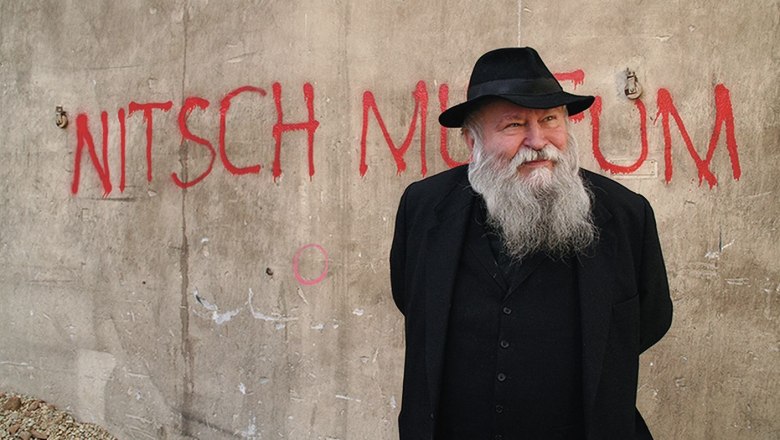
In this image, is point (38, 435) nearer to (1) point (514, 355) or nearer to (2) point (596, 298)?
(1) point (514, 355)

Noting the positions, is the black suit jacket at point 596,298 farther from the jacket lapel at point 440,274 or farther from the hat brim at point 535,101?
the hat brim at point 535,101

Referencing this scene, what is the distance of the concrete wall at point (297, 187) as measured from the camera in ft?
9.23

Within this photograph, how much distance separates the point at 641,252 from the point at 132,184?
3289mm

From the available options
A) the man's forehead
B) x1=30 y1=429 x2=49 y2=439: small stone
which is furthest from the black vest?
x1=30 y1=429 x2=49 y2=439: small stone

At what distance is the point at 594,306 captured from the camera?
1872mm

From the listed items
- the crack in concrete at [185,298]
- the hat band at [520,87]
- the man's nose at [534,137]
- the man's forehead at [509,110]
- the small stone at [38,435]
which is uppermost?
the hat band at [520,87]

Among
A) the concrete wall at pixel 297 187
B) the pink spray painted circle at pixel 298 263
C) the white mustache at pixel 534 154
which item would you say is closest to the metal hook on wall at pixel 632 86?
the concrete wall at pixel 297 187

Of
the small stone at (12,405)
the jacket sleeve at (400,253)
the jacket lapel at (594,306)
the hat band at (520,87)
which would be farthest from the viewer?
the small stone at (12,405)

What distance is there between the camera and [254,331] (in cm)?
360

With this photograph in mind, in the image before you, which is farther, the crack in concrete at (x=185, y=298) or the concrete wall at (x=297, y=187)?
the crack in concrete at (x=185, y=298)

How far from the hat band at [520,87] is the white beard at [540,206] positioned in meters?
0.20

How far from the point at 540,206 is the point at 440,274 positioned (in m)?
0.44

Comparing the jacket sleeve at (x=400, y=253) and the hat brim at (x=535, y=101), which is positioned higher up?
the hat brim at (x=535, y=101)

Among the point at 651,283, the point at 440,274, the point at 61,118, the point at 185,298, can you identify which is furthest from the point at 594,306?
the point at 61,118
